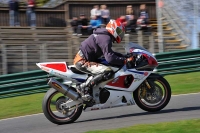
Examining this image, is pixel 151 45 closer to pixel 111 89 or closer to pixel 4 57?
Result: pixel 4 57

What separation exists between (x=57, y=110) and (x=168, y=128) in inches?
87.7

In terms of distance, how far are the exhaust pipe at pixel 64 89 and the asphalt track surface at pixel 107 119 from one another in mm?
498

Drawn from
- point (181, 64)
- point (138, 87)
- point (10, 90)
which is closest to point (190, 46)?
point (181, 64)

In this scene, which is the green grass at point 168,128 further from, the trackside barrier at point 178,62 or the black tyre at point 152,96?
the trackside barrier at point 178,62

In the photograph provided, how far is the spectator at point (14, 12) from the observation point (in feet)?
59.1

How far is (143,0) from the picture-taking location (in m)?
20.1

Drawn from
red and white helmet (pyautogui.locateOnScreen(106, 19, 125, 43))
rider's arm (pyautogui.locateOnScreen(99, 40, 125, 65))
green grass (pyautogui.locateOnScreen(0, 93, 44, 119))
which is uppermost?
red and white helmet (pyautogui.locateOnScreen(106, 19, 125, 43))

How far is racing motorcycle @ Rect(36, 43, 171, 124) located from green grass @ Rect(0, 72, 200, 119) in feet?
5.18

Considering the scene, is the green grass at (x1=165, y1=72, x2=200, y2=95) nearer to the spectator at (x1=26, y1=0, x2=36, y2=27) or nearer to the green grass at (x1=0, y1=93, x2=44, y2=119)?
the green grass at (x1=0, y1=93, x2=44, y2=119)

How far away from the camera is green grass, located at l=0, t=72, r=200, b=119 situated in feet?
32.2

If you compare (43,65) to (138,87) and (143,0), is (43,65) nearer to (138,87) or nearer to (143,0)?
(138,87)

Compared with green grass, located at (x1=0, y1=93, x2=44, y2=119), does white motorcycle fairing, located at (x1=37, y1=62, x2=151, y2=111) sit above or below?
above

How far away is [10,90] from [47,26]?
6.91 metres

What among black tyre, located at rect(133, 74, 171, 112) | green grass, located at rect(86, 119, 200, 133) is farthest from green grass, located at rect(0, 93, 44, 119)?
green grass, located at rect(86, 119, 200, 133)
